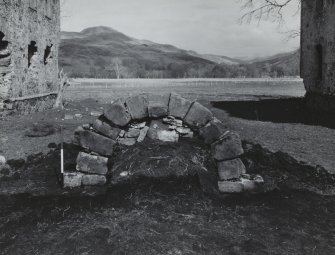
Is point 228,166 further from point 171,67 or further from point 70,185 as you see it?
point 171,67

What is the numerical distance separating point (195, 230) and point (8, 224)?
2870mm

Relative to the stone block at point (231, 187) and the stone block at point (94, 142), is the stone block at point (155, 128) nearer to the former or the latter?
the stone block at point (94, 142)

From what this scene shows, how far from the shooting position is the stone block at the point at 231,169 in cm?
638

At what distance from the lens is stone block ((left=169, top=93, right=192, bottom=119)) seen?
646 cm

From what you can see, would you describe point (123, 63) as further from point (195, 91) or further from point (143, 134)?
point (143, 134)

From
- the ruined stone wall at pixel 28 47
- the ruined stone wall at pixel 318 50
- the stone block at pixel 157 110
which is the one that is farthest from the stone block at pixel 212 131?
the ruined stone wall at pixel 318 50

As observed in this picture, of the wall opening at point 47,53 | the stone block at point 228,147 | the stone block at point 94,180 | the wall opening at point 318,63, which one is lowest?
the stone block at point 94,180

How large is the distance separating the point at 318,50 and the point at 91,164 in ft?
48.8

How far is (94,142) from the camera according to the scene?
6.47m

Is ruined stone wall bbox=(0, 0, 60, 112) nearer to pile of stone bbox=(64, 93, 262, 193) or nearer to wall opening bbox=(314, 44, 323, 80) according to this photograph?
pile of stone bbox=(64, 93, 262, 193)

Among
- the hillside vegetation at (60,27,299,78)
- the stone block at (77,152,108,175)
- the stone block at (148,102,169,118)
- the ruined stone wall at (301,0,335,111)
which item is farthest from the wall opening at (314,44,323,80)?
the hillside vegetation at (60,27,299,78)

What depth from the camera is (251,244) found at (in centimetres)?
462

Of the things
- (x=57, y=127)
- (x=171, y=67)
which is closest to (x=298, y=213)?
(x=57, y=127)

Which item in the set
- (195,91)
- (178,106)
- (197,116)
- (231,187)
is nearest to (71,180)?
(178,106)
